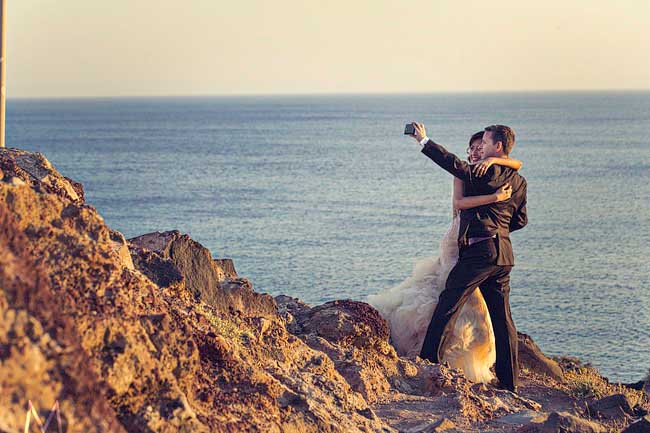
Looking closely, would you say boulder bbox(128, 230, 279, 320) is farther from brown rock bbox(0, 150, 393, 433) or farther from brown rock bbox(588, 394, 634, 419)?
brown rock bbox(588, 394, 634, 419)

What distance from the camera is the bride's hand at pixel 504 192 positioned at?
8602 millimetres

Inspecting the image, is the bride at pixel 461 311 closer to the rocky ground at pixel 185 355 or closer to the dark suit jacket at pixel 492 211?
the dark suit jacket at pixel 492 211

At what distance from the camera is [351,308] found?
8.98 m

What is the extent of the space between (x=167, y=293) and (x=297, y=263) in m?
27.2

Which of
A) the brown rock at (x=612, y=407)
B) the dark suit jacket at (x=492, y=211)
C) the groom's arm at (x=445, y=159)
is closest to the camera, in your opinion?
the brown rock at (x=612, y=407)

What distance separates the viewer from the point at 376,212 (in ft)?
160

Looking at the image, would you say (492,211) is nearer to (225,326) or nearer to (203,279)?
(203,279)

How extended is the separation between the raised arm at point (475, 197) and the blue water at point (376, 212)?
11.6 meters

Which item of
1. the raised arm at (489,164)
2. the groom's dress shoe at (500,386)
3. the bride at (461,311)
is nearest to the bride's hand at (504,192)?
the bride at (461,311)

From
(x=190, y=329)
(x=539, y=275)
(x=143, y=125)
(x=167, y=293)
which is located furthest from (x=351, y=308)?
(x=143, y=125)

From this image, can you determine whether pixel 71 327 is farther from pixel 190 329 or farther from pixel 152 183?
A: pixel 152 183

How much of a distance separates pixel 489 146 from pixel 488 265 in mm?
1030

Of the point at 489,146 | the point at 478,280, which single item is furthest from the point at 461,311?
the point at 489,146

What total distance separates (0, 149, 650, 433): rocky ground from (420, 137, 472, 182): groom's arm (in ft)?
5.06
